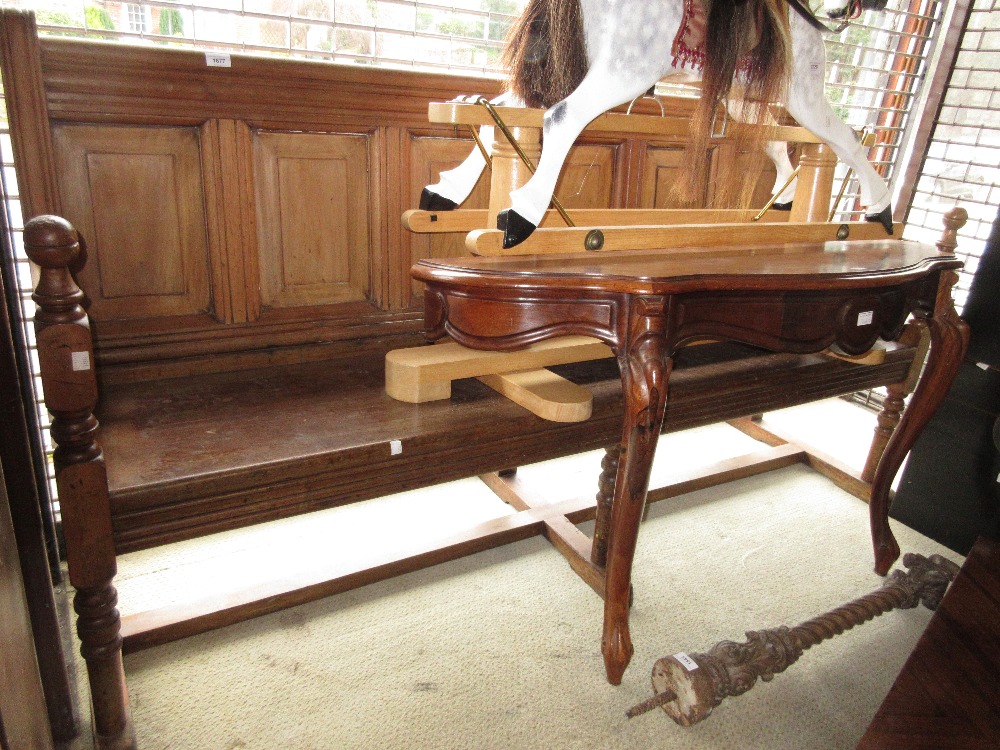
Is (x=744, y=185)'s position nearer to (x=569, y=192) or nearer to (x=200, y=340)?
(x=569, y=192)

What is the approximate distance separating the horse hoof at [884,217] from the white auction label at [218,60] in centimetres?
161

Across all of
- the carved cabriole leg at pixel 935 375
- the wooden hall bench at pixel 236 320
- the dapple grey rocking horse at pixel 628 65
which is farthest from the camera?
the carved cabriole leg at pixel 935 375

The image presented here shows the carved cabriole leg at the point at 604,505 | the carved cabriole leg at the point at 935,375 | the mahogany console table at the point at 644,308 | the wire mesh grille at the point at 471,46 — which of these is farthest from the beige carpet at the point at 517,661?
the wire mesh grille at the point at 471,46

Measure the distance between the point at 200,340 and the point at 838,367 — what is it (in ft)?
5.25

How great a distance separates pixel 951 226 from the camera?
1890mm

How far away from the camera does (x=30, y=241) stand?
0.90 m

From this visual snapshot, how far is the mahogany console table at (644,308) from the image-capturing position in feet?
3.78

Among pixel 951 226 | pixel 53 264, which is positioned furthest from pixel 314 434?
pixel 951 226

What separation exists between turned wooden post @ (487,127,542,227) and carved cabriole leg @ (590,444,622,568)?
709mm

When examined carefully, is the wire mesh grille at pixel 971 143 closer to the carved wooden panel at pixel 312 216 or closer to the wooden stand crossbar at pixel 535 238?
the wooden stand crossbar at pixel 535 238

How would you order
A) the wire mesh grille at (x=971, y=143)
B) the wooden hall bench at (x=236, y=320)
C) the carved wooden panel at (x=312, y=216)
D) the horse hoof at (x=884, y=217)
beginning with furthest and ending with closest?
the wire mesh grille at (x=971, y=143) < the horse hoof at (x=884, y=217) < the carved wooden panel at (x=312, y=216) < the wooden hall bench at (x=236, y=320)

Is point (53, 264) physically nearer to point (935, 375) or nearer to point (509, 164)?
point (509, 164)

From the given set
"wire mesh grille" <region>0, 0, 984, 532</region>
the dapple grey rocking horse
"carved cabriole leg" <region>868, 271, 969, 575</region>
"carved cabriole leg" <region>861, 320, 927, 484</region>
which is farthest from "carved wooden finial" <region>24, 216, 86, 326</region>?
"carved cabriole leg" <region>861, 320, 927, 484</region>

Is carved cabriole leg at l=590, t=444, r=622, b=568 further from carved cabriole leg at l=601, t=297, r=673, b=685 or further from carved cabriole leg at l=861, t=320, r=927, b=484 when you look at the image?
carved cabriole leg at l=861, t=320, r=927, b=484
